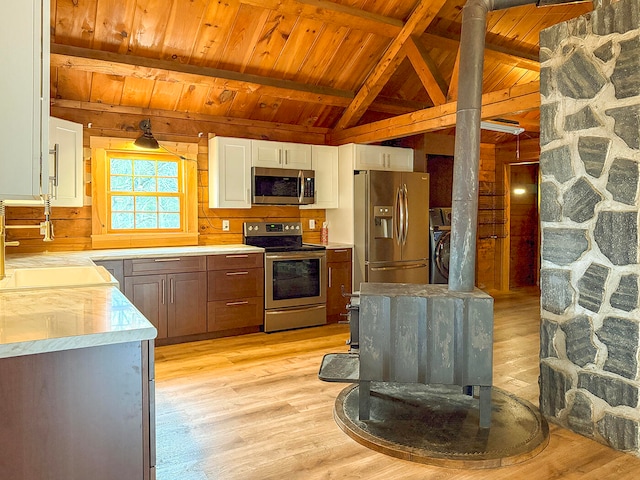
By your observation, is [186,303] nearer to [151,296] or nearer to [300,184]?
[151,296]

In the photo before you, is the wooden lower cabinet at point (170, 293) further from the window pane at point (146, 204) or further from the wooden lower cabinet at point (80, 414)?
the wooden lower cabinet at point (80, 414)

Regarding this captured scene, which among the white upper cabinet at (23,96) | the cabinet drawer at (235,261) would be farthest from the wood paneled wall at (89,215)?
the white upper cabinet at (23,96)

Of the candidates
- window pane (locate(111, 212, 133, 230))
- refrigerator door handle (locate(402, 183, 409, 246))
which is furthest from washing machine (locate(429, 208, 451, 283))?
window pane (locate(111, 212, 133, 230))

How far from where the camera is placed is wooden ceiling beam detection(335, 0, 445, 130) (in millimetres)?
4477

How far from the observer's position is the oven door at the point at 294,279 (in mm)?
4805

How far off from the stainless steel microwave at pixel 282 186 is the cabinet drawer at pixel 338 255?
0.61 metres

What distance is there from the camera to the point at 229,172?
492 cm

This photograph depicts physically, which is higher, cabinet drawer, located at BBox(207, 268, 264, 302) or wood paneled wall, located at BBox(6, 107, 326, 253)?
wood paneled wall, located at BBox(6, 107, 326, 253)

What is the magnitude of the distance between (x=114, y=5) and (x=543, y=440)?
13.9 ft

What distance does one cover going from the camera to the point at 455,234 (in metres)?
2.76

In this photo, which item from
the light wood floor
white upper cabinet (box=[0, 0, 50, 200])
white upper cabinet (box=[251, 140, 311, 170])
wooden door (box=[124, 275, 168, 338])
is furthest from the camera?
white upper cabinet (box=[251, 140, 311, 170])

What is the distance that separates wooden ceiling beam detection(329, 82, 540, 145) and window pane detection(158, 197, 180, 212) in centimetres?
206

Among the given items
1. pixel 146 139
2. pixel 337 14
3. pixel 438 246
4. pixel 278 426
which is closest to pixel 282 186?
pixel 146 139

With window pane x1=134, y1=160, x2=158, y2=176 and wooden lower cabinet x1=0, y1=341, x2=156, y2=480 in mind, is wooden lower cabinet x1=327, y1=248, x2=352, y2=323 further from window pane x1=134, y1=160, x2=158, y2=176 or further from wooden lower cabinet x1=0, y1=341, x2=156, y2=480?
wooden lower cabinet x1=0, y1=341, x2=156, y2=480
